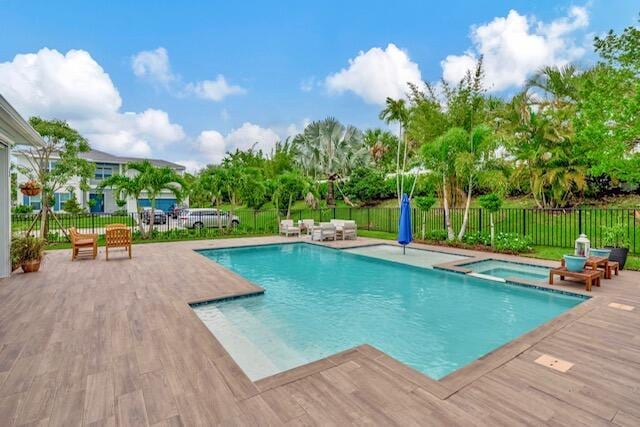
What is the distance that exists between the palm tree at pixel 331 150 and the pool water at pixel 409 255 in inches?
659

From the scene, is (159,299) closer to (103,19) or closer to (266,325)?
(266,325)

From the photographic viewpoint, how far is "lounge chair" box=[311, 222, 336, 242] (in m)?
13.0

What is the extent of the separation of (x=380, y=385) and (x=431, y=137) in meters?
12.9

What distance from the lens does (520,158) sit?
13.9 meters

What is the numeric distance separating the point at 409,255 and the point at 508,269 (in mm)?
2719

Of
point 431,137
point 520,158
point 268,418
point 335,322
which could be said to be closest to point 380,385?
point 268,418

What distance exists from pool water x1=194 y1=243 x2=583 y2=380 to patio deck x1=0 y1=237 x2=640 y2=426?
508mm

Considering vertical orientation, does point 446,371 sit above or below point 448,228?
below

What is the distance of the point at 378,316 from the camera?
5.13 meters

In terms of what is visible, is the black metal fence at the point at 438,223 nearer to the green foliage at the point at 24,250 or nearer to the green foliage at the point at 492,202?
the green foliage at the point at 492,202

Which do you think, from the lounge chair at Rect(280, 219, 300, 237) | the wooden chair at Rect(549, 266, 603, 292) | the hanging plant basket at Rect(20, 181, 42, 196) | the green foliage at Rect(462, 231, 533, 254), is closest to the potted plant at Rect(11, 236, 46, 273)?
the hanging plant basket at Rect(20, 181, 42, 196)

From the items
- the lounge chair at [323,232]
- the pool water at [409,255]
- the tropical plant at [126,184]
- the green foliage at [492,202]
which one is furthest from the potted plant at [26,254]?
the green foliage at [492,202]

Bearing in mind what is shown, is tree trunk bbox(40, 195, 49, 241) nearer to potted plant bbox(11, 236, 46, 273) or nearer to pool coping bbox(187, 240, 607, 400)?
potted plant bbox(11, 236, 46, 273)

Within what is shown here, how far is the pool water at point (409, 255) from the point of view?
9.08 metres
